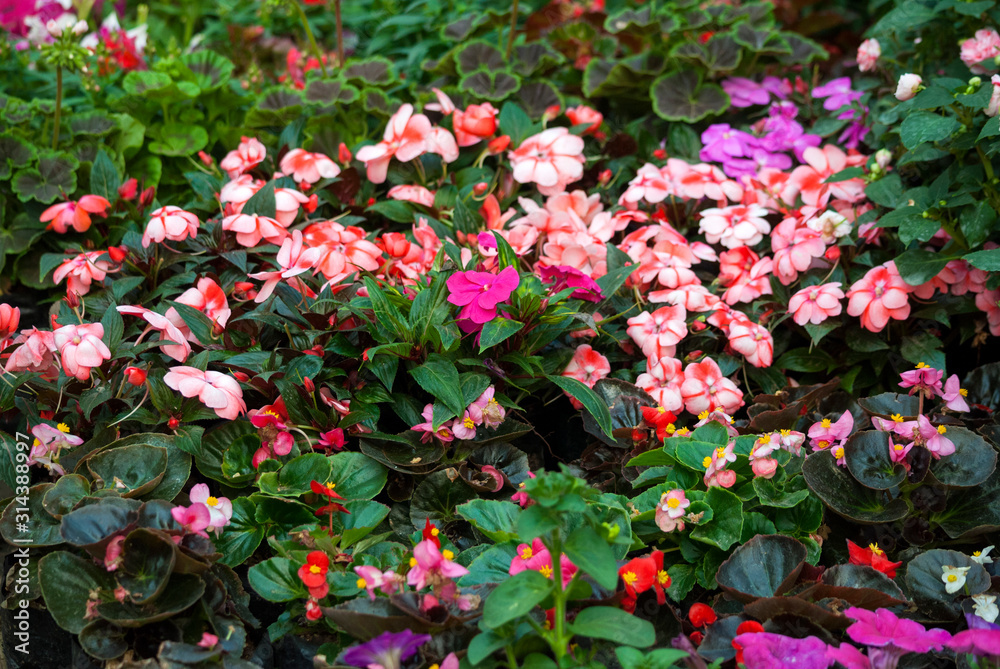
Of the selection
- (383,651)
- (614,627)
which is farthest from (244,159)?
(614,627)

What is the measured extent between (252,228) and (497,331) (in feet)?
2.16

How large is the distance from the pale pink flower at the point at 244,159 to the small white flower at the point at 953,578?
67.8 inches

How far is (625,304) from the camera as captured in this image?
72.9 inches

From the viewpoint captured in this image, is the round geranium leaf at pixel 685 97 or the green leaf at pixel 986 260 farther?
the round geranium leaf at pixel 685 97

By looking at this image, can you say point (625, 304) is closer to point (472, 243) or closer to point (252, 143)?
point (472, 243)

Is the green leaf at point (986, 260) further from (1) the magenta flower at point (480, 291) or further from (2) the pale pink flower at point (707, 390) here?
(1) the magenta flower at point (480, 291)

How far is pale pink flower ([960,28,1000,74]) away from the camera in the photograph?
6.19ft

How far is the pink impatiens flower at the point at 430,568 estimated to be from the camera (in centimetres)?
114

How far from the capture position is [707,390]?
1.66 metres

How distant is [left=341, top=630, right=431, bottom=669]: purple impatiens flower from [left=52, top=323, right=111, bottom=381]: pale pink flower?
0.74 meters

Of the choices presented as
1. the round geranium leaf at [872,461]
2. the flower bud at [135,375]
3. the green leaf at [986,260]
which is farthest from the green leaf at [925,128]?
the flower bud at [135,375]

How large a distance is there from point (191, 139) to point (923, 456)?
198cm

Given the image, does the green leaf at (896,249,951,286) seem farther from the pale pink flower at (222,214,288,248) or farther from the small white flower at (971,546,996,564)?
the pale pink flower at (222,214,288,248)

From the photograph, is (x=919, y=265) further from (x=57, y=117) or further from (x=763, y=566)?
(x=57, y=117)
